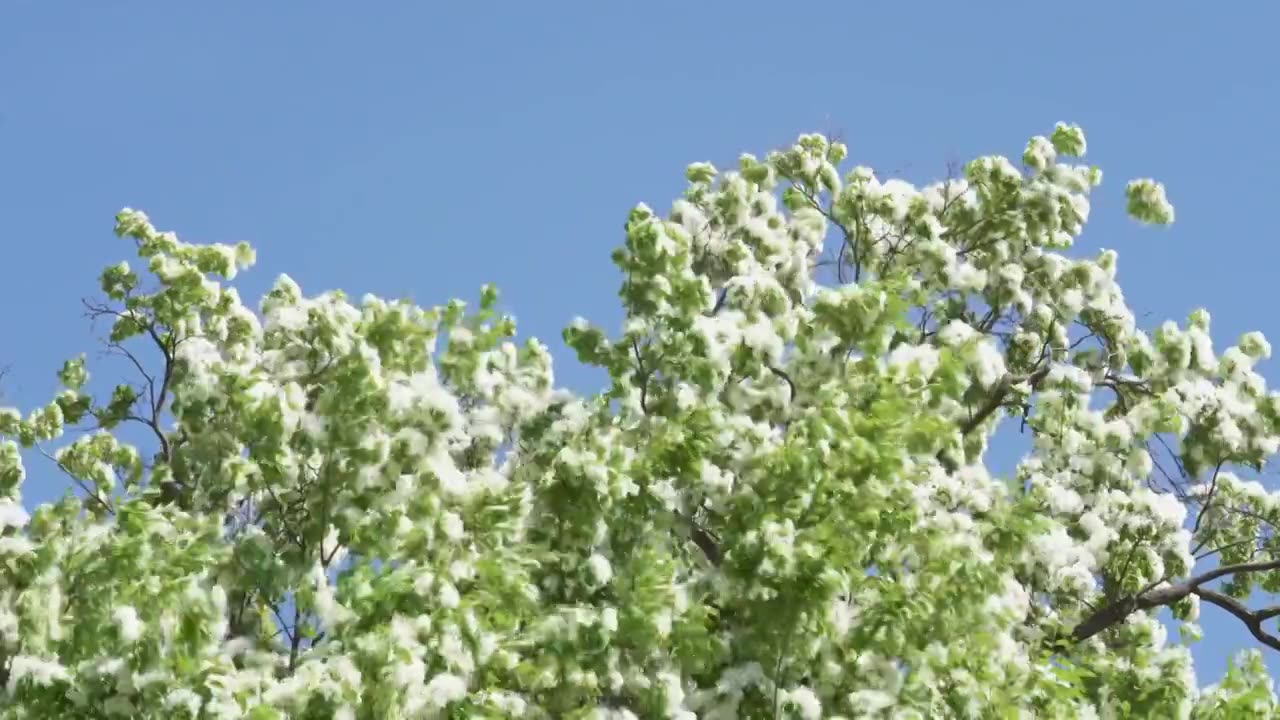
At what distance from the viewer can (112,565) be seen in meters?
11.7

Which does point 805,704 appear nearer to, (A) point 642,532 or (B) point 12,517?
(A) point 642,532

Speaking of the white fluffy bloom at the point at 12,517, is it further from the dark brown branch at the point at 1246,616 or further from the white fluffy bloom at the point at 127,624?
the dark brown branch at the point at 1246,616

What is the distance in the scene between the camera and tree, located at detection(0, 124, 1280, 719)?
38.8 feet

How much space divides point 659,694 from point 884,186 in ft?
25.8

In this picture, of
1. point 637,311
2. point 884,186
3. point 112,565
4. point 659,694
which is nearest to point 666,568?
point 659,694

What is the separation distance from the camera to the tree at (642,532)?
38.8 feet

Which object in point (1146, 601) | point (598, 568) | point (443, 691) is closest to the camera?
point (443, 691)

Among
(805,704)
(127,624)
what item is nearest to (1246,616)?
(805,704)

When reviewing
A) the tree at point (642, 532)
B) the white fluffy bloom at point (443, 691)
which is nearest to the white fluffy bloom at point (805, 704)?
the tree at point (642, 532)

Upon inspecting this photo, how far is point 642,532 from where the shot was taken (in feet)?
43.5

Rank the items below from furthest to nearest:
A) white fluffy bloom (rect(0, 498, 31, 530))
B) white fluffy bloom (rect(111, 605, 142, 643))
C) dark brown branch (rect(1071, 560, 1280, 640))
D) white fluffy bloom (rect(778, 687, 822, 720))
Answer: dark brown branch (rect(1071, 560, 1280, 640)) → white fluffy bloom (rect(0, 498, 31, 530)) → white fluffy bloom (rect(778, 687, 822, 720)) → white fluffy bloom (rect(111, 605, 142, 643))

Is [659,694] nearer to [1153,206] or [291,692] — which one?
[291,692]

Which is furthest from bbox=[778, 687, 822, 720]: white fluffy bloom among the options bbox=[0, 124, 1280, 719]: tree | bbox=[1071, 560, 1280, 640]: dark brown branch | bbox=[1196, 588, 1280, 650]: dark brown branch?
bbox=[1196, 588, 1280, 650]: dark brown branch

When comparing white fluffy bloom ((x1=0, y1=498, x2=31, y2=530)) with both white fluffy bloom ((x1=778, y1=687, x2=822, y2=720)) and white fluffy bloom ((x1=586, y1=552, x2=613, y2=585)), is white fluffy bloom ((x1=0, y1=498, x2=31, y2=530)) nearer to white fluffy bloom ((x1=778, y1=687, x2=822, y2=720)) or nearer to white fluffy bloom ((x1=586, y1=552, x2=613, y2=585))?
white fluffy bloom ((x1=586, y1=552, x2=613, y2=585))
